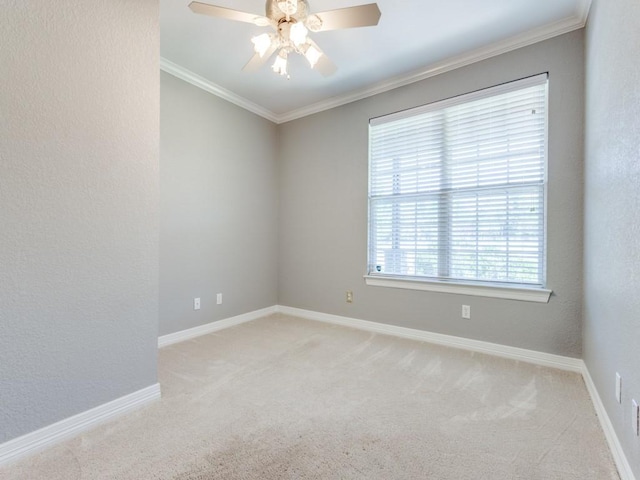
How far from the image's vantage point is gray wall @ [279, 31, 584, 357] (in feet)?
7.56

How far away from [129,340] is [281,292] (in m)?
Answer: 2.41

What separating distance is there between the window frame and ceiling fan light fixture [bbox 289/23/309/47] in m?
1.75

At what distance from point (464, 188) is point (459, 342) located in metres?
1.44

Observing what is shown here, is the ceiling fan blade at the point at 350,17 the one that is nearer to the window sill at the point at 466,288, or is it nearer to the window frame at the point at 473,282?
the window frame at the point at 473,282

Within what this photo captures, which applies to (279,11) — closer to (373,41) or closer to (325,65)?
(325,65)

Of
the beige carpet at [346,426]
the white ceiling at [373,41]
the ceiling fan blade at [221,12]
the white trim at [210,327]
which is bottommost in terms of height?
the beige carpet at [346,426]

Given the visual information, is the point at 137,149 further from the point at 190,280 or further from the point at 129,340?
the point at 190,280

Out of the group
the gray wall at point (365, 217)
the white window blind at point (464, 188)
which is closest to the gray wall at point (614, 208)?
the gray wall at point (365, 217)

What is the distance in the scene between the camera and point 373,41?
2508 mm

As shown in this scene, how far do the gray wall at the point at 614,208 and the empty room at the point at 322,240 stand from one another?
0.08 ft

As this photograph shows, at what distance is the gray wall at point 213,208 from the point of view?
9.48 feet

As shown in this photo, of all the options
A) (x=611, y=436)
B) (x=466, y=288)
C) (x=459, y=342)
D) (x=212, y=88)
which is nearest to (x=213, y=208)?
(x=212, y=88)

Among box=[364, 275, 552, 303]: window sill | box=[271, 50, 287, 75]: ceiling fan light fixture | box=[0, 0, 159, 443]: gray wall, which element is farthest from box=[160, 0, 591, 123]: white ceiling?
box=[364, 275, 552, 303]: window sill

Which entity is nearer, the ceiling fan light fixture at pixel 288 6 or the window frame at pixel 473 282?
the ceiling fan light fixture at pixel 288 6
